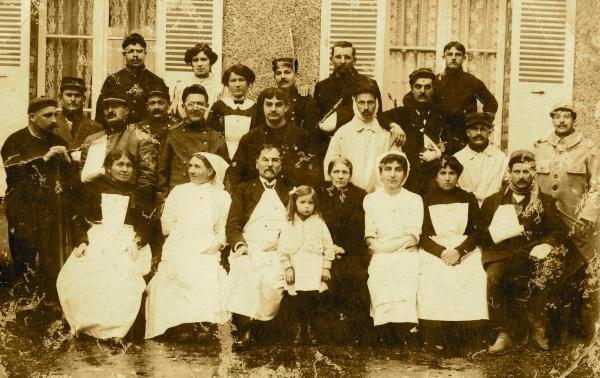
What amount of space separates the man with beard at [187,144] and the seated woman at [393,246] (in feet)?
4.26

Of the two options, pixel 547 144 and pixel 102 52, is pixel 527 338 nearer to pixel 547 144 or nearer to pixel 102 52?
pixel 547 144

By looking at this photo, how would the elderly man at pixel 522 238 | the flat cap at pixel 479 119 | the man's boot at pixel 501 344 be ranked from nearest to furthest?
1. the man's boot at pixel 501 344
2. the elderly man at pixel 522 238
3. the flat cap at pixel 479 119

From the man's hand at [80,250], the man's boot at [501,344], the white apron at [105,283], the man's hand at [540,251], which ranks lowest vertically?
the man's boot at [501,344]

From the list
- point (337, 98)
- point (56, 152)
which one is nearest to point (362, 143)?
point (337, 98)

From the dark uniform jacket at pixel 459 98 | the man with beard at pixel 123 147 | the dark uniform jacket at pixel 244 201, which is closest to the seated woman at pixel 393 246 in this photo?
the dark uniform jacket at pixel 244 201

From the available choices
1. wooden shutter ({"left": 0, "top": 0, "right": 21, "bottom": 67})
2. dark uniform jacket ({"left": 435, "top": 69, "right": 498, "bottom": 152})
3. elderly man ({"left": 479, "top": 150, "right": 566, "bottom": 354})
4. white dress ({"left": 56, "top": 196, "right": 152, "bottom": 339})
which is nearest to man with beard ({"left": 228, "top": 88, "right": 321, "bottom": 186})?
white dress ({"left": 56, "top": 196, "right": 152, "bottom": 339})

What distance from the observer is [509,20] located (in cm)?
911

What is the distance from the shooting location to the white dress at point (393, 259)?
21.3 ft

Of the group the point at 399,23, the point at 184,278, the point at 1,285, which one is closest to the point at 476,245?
the point at 184,278

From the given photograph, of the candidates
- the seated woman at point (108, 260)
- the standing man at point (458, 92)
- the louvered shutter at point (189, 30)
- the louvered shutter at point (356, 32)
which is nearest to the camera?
the seated woman at point (108, 260)

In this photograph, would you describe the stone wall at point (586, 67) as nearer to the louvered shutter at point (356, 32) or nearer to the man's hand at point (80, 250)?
the louvered shutter at point (356, 32)

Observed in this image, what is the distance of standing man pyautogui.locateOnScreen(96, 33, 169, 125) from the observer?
767 centimetres

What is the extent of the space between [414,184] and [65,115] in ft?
9.74

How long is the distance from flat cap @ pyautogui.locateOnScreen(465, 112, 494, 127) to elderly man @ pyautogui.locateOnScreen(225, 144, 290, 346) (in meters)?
1.58
